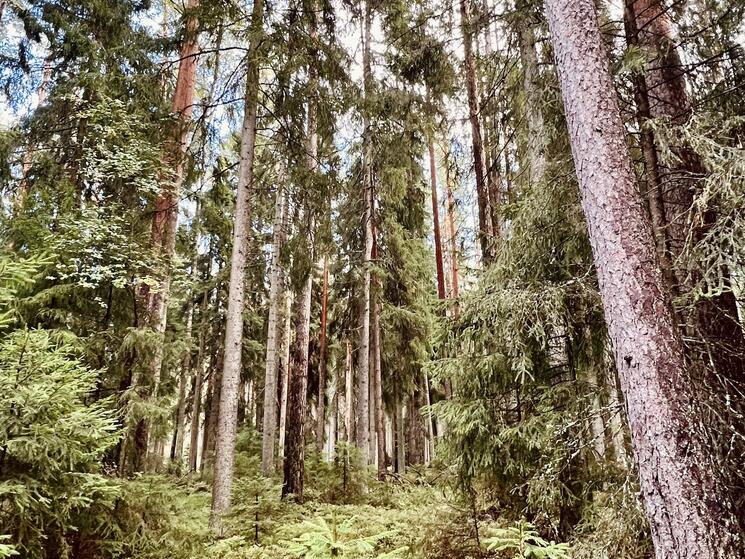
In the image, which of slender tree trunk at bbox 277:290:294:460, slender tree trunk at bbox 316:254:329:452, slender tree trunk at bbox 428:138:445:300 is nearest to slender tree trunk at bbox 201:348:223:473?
slender tree trunk at bbox 277:290:294:460

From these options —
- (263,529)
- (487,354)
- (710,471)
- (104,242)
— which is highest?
(104,242)

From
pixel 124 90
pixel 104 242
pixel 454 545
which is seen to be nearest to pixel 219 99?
pixel 124 90

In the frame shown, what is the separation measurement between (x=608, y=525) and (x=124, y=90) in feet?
30.6

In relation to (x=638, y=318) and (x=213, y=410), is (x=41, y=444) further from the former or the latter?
(x=213, y=410)

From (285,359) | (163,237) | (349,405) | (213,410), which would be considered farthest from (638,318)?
(349,405)

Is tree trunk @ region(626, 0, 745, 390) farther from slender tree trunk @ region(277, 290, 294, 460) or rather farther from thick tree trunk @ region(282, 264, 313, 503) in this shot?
slender tree trunk @ region(277, 290, 294, 460)

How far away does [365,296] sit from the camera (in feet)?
37.5

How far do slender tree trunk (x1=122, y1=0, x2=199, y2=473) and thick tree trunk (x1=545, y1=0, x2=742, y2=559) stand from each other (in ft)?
Answer: 18.2

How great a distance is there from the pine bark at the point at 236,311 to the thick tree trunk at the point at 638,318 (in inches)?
200

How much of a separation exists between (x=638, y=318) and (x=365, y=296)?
860cm

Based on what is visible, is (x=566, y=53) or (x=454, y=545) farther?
(x=454, y=545)

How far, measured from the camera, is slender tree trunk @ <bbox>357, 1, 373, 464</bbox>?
10.9 meters

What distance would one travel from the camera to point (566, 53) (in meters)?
3.77

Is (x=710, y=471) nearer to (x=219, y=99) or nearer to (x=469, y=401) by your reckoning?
(x=469, y=401)
